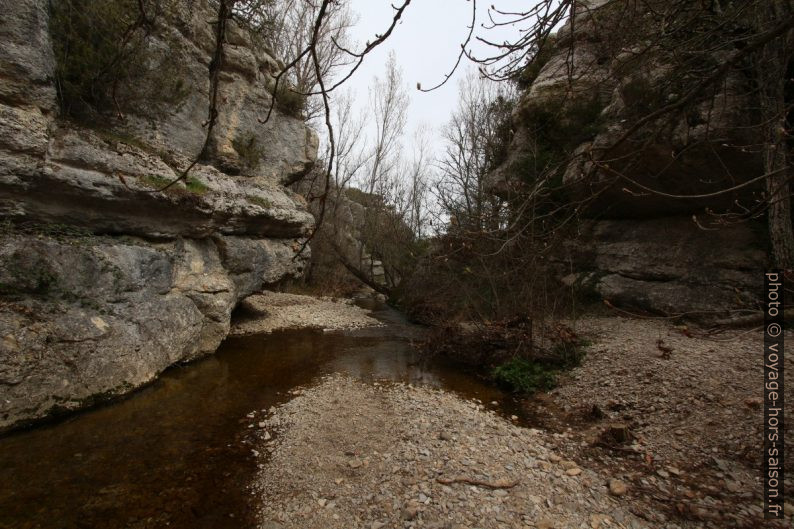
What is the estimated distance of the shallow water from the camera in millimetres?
3117

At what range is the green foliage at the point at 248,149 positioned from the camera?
377 inches

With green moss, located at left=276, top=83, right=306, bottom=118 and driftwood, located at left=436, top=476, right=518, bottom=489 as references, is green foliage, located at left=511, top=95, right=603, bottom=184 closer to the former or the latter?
green moss, located at left=276, top=83, right=306, bottom=118

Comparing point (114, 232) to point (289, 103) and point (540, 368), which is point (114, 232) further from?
point (540, 368)

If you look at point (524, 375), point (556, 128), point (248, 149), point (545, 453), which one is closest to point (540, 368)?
point (524, 375)

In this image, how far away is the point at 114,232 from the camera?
21.4 feet

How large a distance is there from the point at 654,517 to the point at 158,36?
35.8ft

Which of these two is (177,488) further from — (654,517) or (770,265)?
(770,265)

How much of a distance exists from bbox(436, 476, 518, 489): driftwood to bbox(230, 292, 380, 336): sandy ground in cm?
698

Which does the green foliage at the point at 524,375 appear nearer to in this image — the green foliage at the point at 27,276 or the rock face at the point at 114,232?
the rock face at the point at 114,232

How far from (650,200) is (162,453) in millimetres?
9946

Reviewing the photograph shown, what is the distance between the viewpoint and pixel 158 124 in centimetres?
791

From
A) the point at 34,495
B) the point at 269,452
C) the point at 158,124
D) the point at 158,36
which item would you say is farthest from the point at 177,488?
the point at 158,36

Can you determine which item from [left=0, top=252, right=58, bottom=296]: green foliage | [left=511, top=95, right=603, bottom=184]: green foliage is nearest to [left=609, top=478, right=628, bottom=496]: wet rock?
[left=0, top=252, right=58, bottom=296]: green foliage

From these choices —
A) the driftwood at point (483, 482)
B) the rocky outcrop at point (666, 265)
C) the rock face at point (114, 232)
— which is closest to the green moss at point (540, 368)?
the rocky outcrop at point (666, 265)
